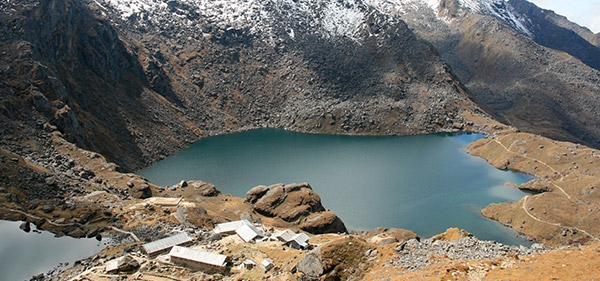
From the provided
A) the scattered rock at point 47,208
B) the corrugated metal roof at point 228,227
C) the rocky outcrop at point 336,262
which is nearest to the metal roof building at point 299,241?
the corrugated metal roof at point 228,227

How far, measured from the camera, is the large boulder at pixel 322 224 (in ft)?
168

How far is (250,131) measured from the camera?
5246 inches

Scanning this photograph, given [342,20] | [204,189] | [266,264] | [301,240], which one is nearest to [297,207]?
[204,189]

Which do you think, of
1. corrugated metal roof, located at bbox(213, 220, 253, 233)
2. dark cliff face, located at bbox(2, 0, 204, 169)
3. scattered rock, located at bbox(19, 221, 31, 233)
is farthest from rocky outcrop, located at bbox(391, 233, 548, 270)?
dark cliff face, located at bbox(2, 0, 204, 169)

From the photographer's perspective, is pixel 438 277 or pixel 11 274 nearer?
pixel 438 277

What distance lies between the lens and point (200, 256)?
2859 cm

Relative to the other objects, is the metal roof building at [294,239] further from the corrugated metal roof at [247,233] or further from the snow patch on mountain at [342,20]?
the snow patch on mountain at [342,20]

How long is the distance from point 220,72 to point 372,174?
84197 millimetres

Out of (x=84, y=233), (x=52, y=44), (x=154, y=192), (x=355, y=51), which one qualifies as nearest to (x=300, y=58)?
(x=355, y=51)

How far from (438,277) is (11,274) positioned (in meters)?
30.0

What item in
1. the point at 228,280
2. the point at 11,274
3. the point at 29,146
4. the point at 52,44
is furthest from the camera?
the point at 52,44

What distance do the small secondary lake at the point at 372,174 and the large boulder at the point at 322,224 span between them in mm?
7304

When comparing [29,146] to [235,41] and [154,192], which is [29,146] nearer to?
[154,192]

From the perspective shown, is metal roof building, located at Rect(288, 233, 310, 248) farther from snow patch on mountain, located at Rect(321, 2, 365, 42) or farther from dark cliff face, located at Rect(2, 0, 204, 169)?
snow patch on mountain, located at Rect(321, 2, 365, 42)
